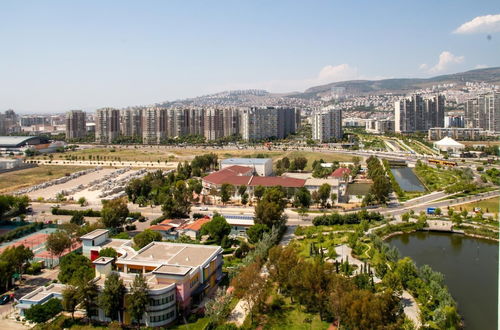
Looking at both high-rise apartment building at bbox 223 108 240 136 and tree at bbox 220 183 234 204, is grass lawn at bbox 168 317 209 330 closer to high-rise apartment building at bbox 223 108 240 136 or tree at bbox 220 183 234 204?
tree at bbox 220 183 234 204

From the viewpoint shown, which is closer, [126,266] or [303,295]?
[303,295]

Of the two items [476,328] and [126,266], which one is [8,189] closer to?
[126,266]

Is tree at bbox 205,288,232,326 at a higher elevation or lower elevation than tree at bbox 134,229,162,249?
lower

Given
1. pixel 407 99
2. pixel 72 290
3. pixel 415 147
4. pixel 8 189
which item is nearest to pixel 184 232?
pixel 72 290

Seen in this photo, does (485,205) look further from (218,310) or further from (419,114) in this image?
(419,114)

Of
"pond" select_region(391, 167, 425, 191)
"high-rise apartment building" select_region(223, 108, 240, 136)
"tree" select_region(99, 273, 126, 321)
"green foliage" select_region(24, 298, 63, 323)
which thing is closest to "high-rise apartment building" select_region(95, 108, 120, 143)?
"high-rise apartment building" select_region(223, 108, 240, 136)

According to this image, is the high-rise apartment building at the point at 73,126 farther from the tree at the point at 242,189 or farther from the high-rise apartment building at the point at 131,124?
the tree at the point at 242,189
